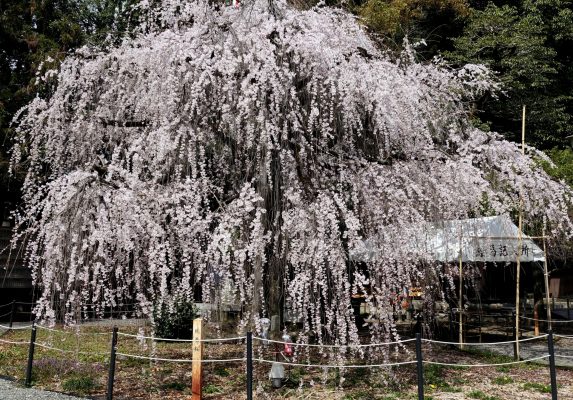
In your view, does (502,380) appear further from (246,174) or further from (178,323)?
(178,323)

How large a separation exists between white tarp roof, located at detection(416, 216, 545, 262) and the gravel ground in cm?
500

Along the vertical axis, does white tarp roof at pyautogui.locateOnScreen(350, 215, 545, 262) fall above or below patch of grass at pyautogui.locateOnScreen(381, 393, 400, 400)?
above

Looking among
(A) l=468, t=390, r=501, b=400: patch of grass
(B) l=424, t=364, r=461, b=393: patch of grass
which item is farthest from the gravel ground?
(A) l=468, t=390, r=501, b=400: patch of grass

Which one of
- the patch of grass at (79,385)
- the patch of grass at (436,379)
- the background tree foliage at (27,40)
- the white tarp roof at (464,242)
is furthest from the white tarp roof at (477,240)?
the background tree foliage at (27,40)

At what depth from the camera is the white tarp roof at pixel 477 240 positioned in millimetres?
8328

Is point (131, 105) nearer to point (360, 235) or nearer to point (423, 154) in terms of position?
point (360, 235)

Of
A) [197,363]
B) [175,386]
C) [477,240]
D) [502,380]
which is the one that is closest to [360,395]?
[197,363]

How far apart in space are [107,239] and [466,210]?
4968mm

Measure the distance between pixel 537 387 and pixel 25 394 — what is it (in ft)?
23.3

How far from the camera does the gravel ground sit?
6.87 metres

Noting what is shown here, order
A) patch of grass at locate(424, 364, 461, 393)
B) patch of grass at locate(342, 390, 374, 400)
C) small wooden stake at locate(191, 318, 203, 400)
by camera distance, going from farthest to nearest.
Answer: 1. patch of grass at locate(424, 364, 461, 393)
2. patch of grass at locate(342, 390, 374, 400)
3. small wooden stake at locate(191, 318, 203, 400)

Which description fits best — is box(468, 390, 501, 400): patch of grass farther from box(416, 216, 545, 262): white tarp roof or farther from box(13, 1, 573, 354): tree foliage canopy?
box(416, 216, 545, 262): white tarp roof

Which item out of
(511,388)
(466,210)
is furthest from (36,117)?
(511,388)

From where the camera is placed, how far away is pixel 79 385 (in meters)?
7.39
